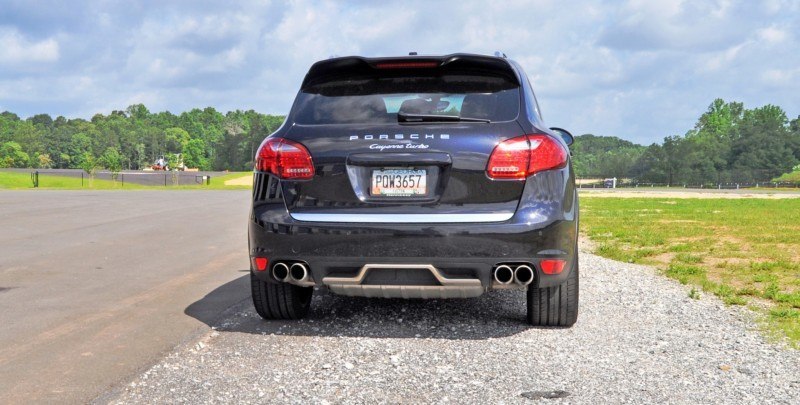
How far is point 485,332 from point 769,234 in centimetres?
958

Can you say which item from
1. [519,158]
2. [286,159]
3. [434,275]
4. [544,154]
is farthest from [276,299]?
[544,154]

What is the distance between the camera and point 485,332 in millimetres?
4801

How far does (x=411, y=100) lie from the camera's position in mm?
4523

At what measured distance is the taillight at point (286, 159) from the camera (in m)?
4.43

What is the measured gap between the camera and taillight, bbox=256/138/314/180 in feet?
14.5

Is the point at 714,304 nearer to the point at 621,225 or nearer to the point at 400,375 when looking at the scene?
the point at 400,375

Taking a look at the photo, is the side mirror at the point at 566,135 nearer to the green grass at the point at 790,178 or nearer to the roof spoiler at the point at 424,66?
the roof spoiler at the point at 424,66

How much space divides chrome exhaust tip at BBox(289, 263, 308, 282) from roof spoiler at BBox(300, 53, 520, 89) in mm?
1277

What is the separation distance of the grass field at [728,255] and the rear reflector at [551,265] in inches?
66.3

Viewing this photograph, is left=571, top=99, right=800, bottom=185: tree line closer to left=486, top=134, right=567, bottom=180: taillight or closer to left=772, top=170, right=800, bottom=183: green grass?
left=772, top=170, right=800, bottom=183: green grass

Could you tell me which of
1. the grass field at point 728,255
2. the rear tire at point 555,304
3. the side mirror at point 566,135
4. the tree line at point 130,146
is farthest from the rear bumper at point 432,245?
the tree line at point 130,146

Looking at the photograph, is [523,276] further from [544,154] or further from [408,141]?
[408,141]

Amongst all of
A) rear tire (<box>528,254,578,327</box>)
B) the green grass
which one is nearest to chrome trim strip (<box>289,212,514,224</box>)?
rear tire (<box>528,254,578,327</box>)

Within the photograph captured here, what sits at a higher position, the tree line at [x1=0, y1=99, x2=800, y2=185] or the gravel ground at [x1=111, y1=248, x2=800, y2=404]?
the tree line at [x1=0, y1=99, x2=800, y2=185]
